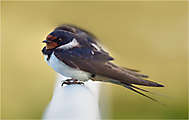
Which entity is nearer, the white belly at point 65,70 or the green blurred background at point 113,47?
the white belly at point 65,70

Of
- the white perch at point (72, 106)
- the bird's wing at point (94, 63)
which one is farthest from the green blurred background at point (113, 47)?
the white perch at point (72, 106)

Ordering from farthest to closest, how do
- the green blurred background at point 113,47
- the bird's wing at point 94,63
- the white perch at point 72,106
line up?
the green blurred background at point 113,47
the bird's wing at point 94,63
the white perch at point 72,106

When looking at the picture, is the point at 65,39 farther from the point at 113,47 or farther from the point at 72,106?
the point at 113,47

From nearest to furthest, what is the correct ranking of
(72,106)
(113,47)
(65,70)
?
(72,106) < (65,70) < (113,47)

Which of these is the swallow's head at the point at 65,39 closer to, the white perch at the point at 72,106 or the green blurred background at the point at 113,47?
the white perch at the point at 72,106

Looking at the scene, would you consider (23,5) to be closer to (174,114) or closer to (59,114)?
(174,114)

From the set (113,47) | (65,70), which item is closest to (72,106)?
(65,70)

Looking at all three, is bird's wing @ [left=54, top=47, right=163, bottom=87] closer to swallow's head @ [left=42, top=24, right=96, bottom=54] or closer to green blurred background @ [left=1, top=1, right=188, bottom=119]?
swallow's head @ [left=42, top=24, right=96, bottom=54]
